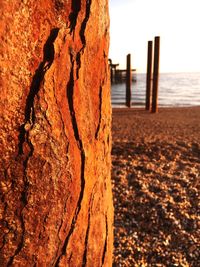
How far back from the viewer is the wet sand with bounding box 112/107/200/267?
2631 millimetres

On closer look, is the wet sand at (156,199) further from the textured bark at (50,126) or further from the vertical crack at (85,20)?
the vertical crack at (85,20)

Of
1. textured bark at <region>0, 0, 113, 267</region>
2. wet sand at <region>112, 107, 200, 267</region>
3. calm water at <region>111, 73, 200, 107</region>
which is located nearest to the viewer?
textured bark at <region>0, 0, 113, 267</region>

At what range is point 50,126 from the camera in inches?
28.1

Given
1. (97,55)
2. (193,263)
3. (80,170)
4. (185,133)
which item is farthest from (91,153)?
(185,133)

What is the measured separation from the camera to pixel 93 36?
797 mm

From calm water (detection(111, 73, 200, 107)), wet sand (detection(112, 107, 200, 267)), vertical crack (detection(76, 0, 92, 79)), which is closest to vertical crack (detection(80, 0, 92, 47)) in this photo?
vertical crack (detection(76, 0, 92, 79))

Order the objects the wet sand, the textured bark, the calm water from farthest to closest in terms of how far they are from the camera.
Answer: the calm water → the wet sand → the textured bark

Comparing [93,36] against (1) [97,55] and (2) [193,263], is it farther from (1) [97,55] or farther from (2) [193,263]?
(2) [193,263]

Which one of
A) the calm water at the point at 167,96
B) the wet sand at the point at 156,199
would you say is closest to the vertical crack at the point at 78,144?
the wet sand at the point at 156,199

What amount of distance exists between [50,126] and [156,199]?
10.2 ft

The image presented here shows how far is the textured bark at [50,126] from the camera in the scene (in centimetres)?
66

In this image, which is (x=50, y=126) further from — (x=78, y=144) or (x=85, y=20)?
(x=85, y=20)

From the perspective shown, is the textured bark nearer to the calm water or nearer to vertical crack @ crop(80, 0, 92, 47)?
vertical crack @ crop(80, 0, 92, 47)

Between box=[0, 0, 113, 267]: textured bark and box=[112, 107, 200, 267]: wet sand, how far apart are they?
6.33 feet
